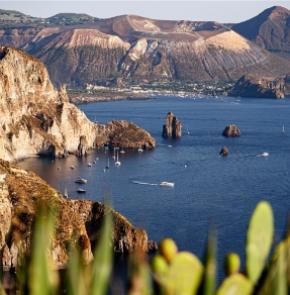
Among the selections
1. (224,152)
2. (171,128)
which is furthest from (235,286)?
(171,128)

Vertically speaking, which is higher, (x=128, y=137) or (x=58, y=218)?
(x=58, y=218)

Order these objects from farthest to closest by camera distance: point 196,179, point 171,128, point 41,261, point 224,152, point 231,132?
point 231,132 < point 171,128 < point 224,152 < point 196,179 < point 41,261

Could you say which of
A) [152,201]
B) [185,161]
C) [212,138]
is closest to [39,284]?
[152,201]

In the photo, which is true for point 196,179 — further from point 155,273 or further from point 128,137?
point 155,273

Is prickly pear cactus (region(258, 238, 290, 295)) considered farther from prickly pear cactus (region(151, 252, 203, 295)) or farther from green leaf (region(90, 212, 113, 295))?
green leaf (region(90, 212, 113, 295))

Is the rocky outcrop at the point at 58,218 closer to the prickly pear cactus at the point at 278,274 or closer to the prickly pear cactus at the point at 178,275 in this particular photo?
the prickly pear cactus at the point at 278,274

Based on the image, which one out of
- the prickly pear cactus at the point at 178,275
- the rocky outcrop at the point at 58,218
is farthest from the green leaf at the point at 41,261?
the rocky outcrop at the point at 58,218

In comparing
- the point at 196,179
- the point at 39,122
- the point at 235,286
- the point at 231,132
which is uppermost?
the point at 235,286

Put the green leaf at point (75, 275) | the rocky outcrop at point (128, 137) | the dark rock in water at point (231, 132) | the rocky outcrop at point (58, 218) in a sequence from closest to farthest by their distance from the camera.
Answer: the green leaf at point (75, 275) → the rocky outcrop at point (58, 218) → the rocky outcrop at point (128, 137) → the dark rock in water at point (231, 132)
